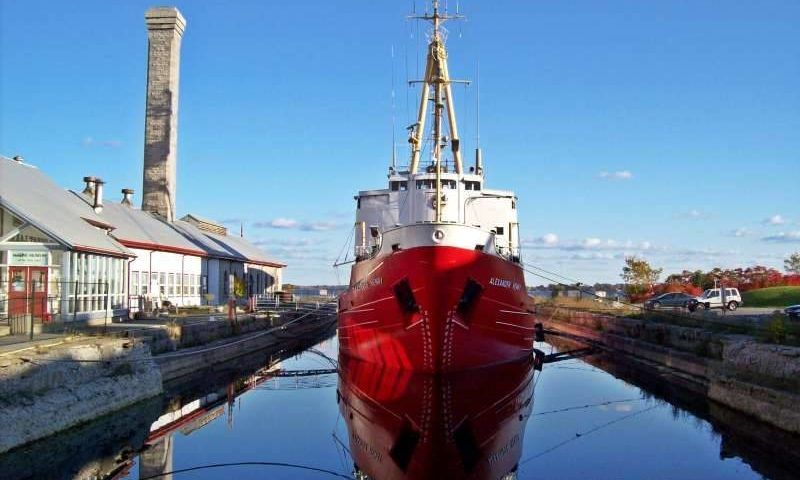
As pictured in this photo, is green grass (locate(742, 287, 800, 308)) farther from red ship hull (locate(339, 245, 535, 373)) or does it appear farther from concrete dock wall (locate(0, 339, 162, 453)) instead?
concrete dock wall (locate(0, 339, 162, 453))

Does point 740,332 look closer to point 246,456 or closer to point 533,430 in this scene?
point 533,430

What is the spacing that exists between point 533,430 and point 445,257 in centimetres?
536

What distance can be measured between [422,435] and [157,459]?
5287mm

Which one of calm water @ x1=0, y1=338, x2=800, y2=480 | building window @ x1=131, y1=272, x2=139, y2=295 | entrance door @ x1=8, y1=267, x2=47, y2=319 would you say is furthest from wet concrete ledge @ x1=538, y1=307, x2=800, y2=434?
building window @ x1=131, y1=272, x2=139, y2=295

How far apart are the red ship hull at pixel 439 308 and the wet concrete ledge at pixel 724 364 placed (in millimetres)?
5821

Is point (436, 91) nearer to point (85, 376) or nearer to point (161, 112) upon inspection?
point (85, 376)

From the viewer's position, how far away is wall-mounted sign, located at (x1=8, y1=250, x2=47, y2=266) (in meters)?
23.2

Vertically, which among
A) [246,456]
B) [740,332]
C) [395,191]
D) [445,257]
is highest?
[395,191]

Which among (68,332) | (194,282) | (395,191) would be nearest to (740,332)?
(395,191)

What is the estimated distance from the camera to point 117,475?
12484 millimetres

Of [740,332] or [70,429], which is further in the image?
[740,332]

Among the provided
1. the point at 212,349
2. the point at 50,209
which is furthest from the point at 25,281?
the point at 212,349

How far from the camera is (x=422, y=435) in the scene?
15.0m

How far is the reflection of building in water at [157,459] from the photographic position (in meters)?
12.7
